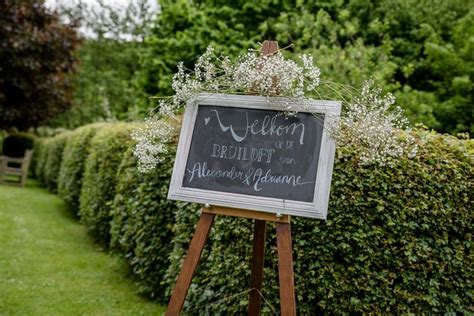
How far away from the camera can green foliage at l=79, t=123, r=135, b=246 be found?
7.27 m

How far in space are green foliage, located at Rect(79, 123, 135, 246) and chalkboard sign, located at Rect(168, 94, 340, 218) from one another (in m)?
3.61

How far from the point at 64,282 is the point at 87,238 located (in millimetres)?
2678

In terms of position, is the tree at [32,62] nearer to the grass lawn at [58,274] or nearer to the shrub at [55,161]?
the shrub at [55,161]

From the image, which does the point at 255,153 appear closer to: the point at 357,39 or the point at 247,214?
the point at 247,214

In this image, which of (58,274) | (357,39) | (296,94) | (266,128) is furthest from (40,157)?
(296,94)

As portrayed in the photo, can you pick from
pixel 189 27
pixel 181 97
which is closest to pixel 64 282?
pixel 181 97

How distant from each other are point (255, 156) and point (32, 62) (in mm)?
15206

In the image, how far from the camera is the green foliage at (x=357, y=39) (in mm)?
9625

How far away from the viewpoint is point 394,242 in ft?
12.8

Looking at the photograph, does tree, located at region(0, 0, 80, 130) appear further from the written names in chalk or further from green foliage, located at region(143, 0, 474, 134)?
the written names in chalk

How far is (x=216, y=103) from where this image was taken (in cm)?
336

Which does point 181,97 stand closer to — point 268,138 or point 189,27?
point 268,138

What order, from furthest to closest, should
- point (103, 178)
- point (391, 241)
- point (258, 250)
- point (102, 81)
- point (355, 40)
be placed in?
point (102, 81) → point (355, 40) → point (103, 178) → point (391, 241) → point (258, 250)

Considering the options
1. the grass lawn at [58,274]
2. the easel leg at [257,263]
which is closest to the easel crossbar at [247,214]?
the easel leg at [257,263]
